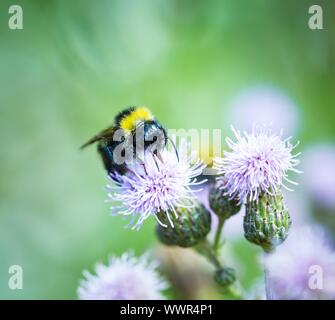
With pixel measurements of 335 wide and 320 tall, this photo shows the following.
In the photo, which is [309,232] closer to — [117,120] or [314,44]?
[117,120]

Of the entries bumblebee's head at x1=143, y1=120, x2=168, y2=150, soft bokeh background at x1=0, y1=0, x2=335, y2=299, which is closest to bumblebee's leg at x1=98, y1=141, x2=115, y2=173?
bumblebee's head at x1=143, y1=120, x2=168, y2=150

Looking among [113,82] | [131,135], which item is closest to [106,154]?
[131,135]

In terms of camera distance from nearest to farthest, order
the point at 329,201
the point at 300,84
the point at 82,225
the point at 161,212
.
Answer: the point at 161,212, the point at 329,201, the point at 82,225, the point at 300,84

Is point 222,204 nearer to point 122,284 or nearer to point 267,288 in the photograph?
point 267,288

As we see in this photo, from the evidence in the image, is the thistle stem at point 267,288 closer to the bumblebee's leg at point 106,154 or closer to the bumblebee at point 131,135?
the bumblebee at point 131,135

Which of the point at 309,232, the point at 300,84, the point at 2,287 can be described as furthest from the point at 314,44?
the point at 2,287

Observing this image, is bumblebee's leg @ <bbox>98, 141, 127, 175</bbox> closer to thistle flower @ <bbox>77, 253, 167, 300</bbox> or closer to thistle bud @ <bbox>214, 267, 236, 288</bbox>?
thistle flower @ <bbox>77, 253, 167, 300</bbox>

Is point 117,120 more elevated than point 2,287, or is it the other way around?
point 117,120
